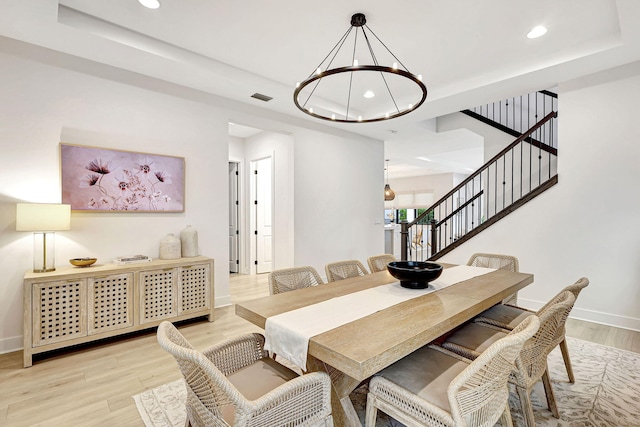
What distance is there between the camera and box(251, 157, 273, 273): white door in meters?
6.31

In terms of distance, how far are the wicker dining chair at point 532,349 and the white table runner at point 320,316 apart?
390 millimetres

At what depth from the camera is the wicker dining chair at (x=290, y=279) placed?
2.24 meters

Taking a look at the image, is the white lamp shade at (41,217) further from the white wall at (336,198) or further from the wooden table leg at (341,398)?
the white wall at (336,198)

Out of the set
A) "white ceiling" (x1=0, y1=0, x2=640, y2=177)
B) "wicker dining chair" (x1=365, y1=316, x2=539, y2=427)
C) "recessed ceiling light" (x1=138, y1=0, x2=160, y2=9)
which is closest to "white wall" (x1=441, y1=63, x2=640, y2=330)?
"white ceiling" (x1=0, y1=0, x2=640, y2=177)

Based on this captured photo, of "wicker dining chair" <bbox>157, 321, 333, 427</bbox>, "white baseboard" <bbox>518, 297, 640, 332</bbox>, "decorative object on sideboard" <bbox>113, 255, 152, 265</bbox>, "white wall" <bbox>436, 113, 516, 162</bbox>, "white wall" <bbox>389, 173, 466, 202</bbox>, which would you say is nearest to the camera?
"wicker dining chair" <bbox>157, 321, 333, 427</bbox>

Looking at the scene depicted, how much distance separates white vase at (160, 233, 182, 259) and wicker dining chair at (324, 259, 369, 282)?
1.80 meters

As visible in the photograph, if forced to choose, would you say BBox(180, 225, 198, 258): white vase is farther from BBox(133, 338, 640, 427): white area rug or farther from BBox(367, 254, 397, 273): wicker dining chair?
BBox(367, 254, 397, 273): wicker dining chair

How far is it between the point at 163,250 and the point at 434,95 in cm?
381

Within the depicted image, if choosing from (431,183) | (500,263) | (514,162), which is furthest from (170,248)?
(431,183)

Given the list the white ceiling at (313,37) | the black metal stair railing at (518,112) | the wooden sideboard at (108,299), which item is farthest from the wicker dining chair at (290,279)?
the black metal stair railing at (518,112)

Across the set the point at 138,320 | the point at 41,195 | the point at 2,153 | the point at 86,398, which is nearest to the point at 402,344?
the point at 86,398

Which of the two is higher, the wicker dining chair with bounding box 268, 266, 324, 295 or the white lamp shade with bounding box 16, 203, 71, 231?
the white lamp shade with bounding box 16, 203, 71, 231

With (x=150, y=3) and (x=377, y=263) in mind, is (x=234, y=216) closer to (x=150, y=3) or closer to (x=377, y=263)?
(x=377, y=263)

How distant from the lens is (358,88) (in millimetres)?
4145
